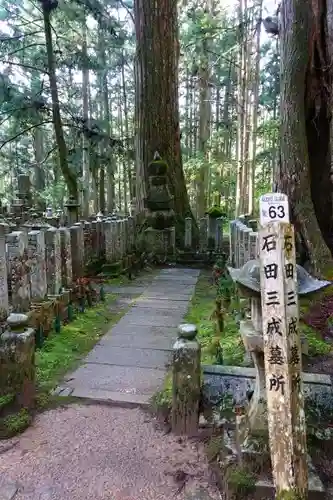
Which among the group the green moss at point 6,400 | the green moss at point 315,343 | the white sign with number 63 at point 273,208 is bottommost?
the green moss at point 6,400

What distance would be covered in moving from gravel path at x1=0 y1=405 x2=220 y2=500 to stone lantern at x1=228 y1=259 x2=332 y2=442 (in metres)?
0.46

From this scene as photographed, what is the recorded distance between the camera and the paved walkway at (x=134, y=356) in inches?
138

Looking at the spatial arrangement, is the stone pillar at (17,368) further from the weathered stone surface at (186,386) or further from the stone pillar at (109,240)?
the stone pillar at (109,240)

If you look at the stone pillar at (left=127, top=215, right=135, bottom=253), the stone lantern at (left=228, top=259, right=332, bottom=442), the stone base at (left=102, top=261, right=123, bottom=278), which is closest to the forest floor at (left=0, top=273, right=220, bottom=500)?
the stone lantern at (left=228, top=259, right=332, bottom=442)

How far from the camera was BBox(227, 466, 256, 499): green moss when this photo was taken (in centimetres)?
220

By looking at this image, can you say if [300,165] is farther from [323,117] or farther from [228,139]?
[228,139]

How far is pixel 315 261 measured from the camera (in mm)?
4605

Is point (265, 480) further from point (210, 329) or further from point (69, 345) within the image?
point (69, 345)

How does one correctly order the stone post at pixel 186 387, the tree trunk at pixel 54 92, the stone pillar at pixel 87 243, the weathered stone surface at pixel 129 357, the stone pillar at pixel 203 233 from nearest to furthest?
the stone post at pixel 186 387 < the weathered stone surface at pixel 129 357 < the stone pillar at pixel 87 243 < the stone pillar at pixel 203 233 < the tree trunk at pixel 54 92

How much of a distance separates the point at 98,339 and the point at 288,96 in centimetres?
377

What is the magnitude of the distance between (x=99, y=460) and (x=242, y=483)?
0.96 m

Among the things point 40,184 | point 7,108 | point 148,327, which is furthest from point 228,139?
point 148,327

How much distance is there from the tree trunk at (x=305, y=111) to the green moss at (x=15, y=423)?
3446 millimetres

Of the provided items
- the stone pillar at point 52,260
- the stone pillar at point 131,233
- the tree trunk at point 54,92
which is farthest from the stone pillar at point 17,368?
the tree trunk at point 54,92
